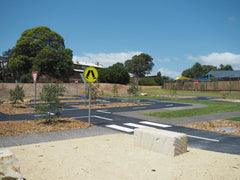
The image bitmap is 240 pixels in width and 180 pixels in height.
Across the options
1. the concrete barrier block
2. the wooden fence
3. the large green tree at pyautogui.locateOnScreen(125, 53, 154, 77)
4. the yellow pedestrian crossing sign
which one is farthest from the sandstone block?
the large green tree at pyautogui.locateOnScreen(125, 53, 154, 77)

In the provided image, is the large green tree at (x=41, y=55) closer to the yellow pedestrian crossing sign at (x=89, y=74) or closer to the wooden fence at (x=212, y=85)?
the wooden fence at (x=212, y=85)

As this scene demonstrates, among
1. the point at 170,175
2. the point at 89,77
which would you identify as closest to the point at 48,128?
the point at 89,77

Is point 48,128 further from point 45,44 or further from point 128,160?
point 45,44

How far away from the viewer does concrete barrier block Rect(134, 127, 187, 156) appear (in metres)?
5.06

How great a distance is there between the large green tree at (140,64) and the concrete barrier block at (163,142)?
8080 centimetres

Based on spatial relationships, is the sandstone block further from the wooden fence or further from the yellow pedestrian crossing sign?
the wooden fence

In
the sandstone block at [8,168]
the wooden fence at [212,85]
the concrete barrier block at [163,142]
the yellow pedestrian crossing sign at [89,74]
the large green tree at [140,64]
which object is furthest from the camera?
the large green tree at [140,64]

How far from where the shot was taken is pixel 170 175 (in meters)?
3.84

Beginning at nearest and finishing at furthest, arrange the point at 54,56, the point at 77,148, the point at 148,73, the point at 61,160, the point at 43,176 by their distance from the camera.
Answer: the point at 43,176 < the point at 61,160 < the point at 77,148 < the point at 54,56 < the point at 148,73

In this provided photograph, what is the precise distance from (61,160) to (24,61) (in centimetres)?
4296

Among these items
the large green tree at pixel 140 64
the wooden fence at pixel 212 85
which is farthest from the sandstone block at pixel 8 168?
the large green tree at pixel 140 64

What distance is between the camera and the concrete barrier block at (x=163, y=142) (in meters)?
5.06

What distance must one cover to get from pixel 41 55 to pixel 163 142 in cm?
4049

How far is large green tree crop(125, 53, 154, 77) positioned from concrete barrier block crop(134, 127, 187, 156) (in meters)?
80.8
